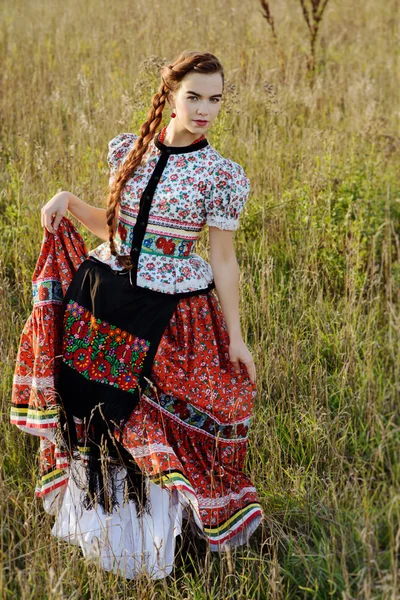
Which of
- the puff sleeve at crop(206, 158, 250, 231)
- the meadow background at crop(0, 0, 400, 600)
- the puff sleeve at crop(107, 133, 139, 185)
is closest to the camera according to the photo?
the meadow background at crop(0, 0, 400, 600)

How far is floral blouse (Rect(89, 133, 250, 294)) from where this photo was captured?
230 cm

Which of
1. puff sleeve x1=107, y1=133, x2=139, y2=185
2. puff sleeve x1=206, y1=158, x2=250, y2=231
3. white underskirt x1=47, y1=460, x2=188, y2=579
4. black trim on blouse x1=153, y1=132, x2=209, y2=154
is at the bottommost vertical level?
white underskirt x1=47, y1=460, x2=188, y2=579

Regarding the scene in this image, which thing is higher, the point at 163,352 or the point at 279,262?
the point at 163,352

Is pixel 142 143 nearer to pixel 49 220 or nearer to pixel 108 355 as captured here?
pixel 49 220

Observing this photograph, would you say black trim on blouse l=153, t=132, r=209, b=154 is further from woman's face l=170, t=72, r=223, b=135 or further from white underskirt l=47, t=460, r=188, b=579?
white underskirt l=47, t=460, r=188, b=579

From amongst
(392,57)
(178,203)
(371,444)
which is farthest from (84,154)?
(392,57)

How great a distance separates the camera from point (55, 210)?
241 cm

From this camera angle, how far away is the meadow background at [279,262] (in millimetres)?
2197

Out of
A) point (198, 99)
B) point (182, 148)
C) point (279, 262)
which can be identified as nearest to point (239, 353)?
point (182, 148)

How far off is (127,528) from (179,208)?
106 centimetres

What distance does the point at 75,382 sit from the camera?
7.77ft

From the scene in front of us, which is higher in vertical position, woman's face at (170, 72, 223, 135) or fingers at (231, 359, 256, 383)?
woman's face at (170, 72, 223, 135)

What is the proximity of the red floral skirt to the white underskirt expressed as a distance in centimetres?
8

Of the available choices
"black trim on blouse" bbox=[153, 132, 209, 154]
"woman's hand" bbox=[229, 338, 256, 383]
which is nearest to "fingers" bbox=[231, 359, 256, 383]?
"woman's hand" bbox=[229, 338, 256, 383]
